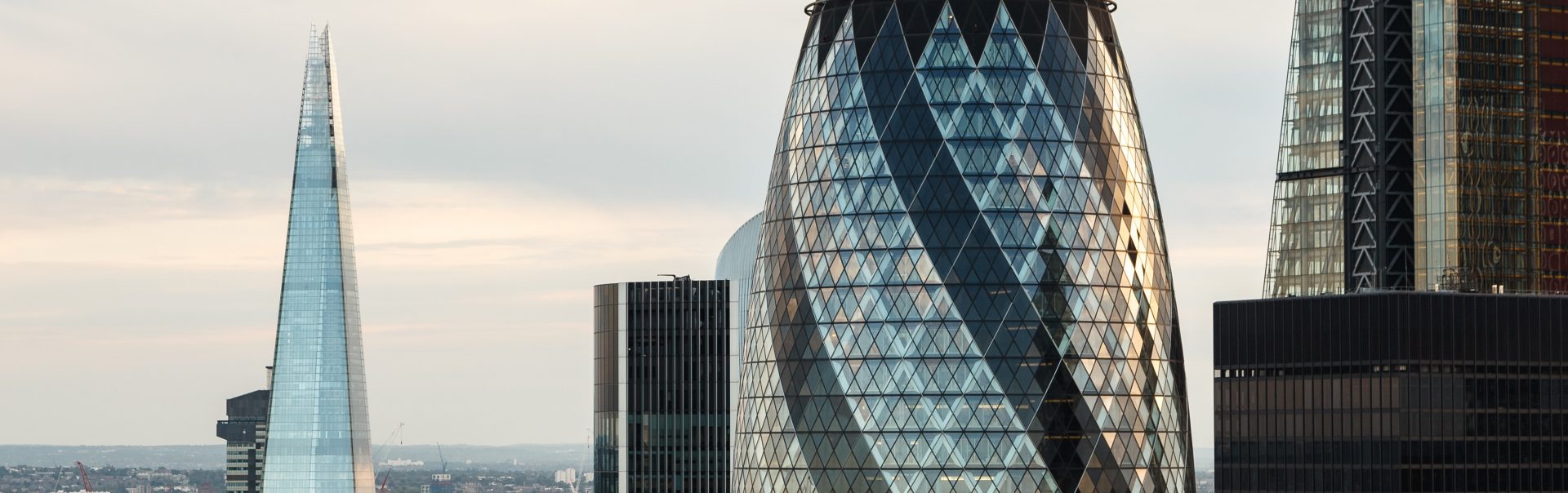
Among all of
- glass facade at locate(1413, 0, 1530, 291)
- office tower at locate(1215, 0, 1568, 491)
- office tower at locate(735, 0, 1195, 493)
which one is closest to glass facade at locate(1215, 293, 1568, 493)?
office tower at locate(1215, 0, 1568, 491)

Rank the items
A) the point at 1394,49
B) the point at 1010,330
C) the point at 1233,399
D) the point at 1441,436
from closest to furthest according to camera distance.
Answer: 1. the point at 1010,330
2. the point at 1441,436
3. the point at 1233,399
4. the point at 1394,49

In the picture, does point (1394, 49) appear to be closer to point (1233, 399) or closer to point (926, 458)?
point (1233, 399)

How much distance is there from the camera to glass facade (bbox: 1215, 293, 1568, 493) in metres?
171

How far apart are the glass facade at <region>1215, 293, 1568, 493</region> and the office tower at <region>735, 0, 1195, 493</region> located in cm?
3749

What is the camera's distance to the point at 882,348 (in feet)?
452

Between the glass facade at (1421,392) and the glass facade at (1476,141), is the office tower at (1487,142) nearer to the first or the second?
the glass facade at (1476,141)

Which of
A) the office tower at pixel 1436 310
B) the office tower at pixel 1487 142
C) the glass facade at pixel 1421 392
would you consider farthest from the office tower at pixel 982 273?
the office tower at pixel 1487 142

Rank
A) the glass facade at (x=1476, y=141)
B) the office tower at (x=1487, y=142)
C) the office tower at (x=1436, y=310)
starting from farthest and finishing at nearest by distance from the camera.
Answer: the glass facade at (x=1476, y=141)
the office tower at (x=1487, y=142)
the office tower at (x=1436, y=310)

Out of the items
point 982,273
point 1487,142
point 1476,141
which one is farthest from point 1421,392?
point 982,273

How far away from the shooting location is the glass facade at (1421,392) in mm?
170875

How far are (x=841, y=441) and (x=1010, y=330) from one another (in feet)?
38.4

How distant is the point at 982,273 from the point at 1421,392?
5044 centimetres

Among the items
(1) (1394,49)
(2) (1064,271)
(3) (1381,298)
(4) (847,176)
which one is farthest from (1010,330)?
(1) (1394,49)

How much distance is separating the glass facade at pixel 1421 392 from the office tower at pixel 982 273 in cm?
3749
